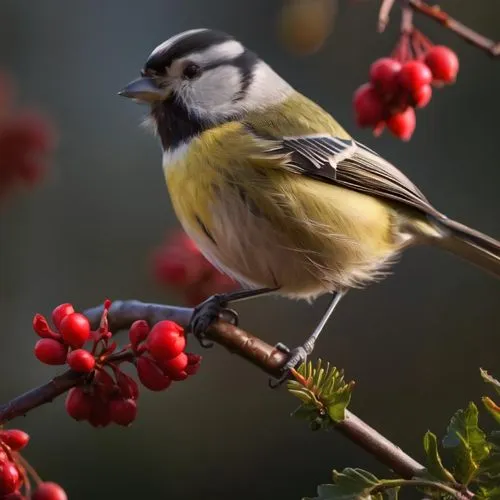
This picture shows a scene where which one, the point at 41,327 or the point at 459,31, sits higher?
the point at 459,31

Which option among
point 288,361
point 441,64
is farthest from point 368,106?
point 288,361

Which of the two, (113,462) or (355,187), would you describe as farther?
(113,462)

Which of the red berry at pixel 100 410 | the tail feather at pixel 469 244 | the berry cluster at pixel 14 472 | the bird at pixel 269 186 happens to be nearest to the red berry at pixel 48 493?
the berry cluster at pixel 14 472

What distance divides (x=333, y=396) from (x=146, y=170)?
11.4 feet

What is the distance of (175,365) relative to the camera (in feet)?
3.96

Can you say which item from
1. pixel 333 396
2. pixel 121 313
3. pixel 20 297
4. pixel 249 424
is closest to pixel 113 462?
pixel 249 424

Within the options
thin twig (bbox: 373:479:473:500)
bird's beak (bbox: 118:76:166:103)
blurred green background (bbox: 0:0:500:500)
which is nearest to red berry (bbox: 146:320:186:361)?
thin twig (bbox: 373:479:473:500)

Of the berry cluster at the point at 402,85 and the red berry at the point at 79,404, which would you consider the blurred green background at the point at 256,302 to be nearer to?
the berry cluster at the point at 402,85

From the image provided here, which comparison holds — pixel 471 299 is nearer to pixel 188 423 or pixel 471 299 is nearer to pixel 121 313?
pixel 188 423

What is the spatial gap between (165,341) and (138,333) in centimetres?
4

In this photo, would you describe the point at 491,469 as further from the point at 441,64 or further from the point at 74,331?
the point at 441,64

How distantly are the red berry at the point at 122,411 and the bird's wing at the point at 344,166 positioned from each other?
90 cm

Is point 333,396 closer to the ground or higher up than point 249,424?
higher up

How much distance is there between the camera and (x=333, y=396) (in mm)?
1117
